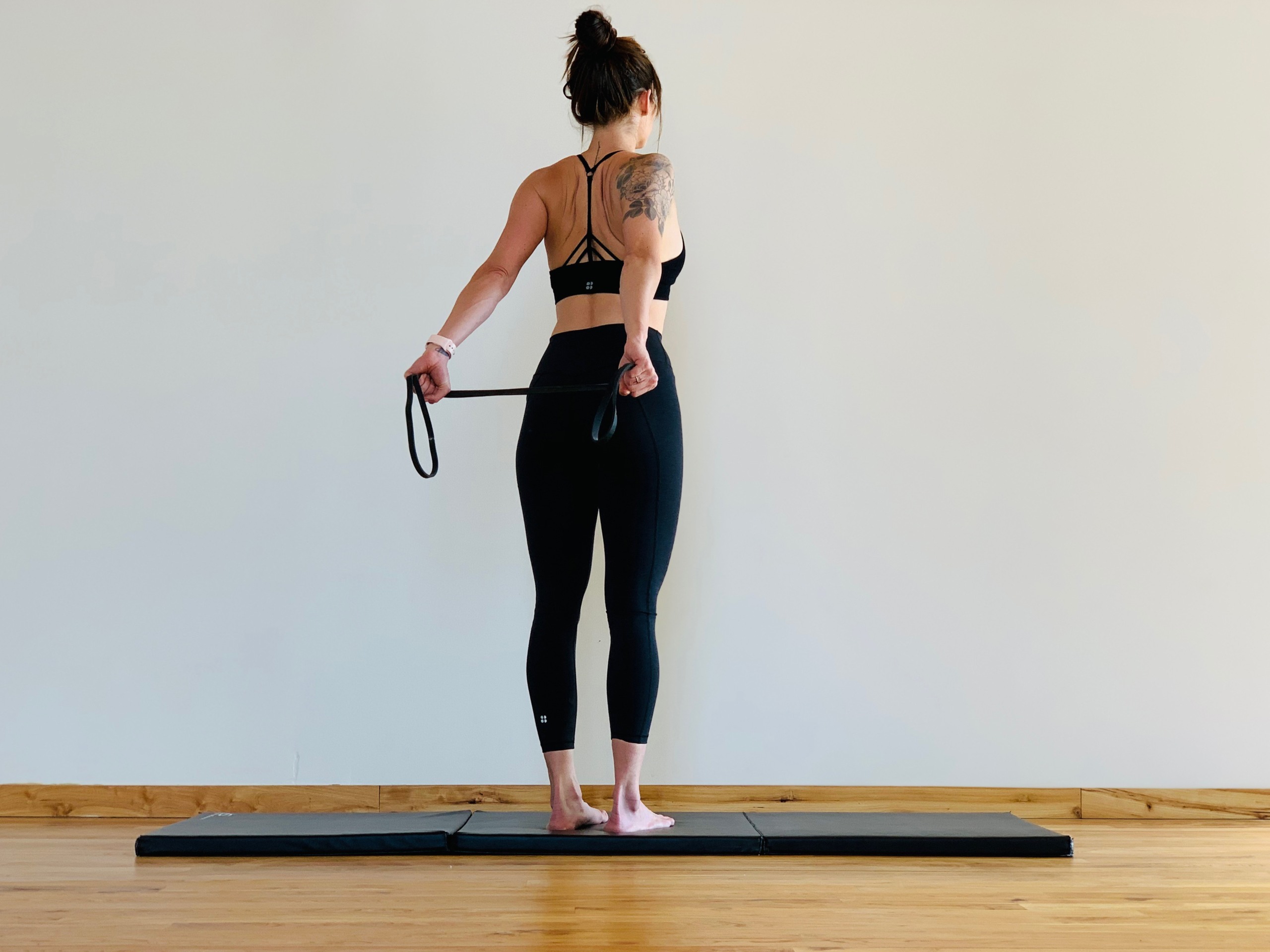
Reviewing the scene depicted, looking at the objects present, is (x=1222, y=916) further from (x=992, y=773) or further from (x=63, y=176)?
(x=63, y=176)

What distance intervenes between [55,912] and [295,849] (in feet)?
1.65

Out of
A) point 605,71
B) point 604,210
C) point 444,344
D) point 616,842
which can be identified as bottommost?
point 616,842

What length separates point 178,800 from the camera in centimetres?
249

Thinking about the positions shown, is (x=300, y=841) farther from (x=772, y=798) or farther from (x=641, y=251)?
(x=641, y=251)

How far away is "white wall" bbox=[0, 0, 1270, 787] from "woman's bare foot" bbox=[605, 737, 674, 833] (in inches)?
18.4

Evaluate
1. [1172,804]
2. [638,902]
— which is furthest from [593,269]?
[1172,804]

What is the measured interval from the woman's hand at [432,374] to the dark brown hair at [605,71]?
61 centimetres

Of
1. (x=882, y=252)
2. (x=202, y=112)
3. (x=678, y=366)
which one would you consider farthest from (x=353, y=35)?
(x=882, y=252)

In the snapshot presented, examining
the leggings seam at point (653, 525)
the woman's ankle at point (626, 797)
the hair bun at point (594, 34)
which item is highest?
the hair bun at point (594, 34)

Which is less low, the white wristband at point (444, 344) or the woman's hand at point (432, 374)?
the white wristband at point (444, 344)

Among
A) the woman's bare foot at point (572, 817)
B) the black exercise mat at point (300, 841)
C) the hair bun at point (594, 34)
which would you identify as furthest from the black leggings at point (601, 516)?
the hair bun at point (594, 34)

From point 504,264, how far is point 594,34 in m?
0.51

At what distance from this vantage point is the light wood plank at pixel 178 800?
2477 millimetres

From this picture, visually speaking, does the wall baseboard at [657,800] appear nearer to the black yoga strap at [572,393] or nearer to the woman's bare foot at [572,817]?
the woman's bare foot at [572,817]
